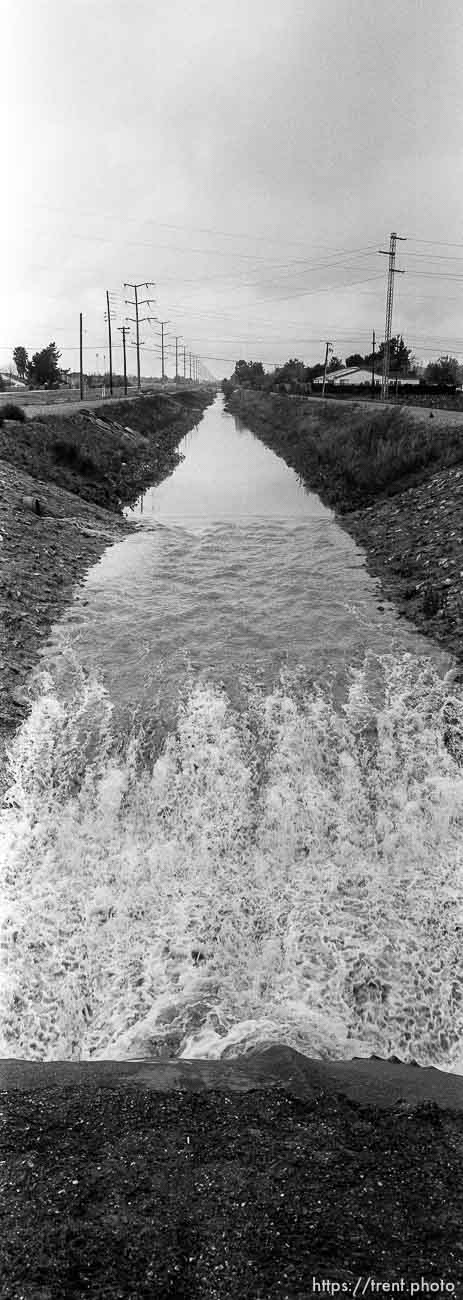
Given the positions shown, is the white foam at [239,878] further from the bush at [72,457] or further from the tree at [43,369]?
the tree at [43,369]

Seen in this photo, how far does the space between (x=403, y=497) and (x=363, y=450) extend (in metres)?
12.0

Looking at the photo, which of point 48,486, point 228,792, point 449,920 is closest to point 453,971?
point 449,920

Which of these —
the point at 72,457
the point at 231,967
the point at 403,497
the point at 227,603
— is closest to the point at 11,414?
the point at 72,457

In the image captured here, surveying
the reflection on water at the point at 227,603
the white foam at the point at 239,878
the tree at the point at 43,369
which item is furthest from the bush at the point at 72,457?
the tree at the point at 43,369

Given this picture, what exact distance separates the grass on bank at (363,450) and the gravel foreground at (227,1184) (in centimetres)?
2580

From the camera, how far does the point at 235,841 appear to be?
10.3 metres

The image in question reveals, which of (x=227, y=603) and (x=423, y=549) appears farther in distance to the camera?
(x=423, y=549)

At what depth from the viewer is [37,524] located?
2238 centimetres

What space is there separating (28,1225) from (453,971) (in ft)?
18.5

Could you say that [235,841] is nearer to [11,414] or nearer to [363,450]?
[11,414]

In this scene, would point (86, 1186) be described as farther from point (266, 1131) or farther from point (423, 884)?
point (423, 884)

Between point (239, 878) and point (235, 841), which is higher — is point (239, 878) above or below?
below

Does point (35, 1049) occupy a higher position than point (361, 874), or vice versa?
point (361, 874)

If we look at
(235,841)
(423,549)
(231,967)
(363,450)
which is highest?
(363,450)
